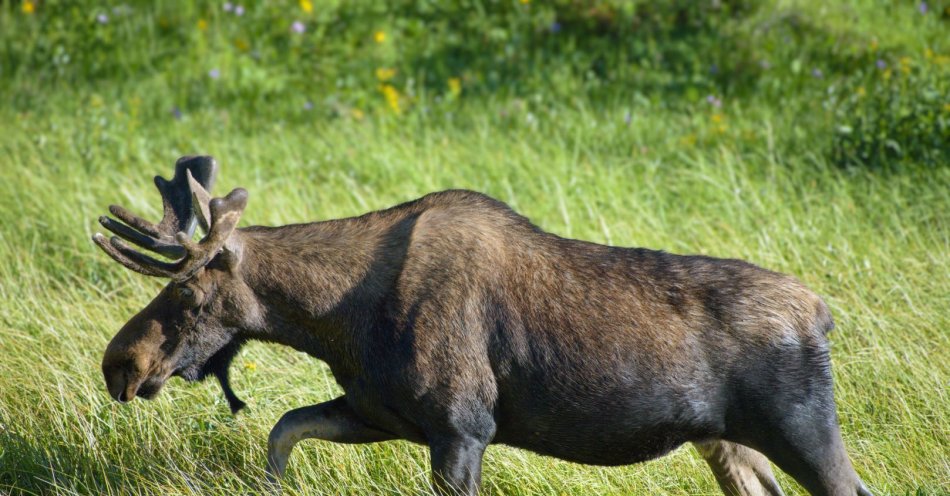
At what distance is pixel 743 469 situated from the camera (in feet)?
16.2

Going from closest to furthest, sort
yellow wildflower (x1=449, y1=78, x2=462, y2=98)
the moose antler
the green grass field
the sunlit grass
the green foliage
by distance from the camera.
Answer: the moose antler < the sunlit grass < the green grass field < the green foliage < yellow wildflower (x1=449, y1=78, x2=462, y2=98)

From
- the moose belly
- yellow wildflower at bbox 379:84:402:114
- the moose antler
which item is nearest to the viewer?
the moose antler

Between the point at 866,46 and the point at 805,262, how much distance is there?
480 cm

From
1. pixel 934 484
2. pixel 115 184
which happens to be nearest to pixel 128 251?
pixel 934 484

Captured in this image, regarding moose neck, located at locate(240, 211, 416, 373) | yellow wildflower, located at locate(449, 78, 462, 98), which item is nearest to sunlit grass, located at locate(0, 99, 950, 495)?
moose neck, located at locate(240, 211, 416, 373)

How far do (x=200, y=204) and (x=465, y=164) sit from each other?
4.97 m

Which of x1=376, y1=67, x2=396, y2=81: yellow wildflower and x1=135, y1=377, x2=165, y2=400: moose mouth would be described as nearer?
x1=135, y1=377, x2=165, y2=400: moose mouth

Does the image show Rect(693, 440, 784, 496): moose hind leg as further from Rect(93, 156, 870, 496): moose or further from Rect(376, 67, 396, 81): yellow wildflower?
Rect(376, 67, 396, 81): yellow wildflower

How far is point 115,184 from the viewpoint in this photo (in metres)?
8.88

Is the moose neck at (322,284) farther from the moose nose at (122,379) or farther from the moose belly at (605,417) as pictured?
the moose belly at (605,417)

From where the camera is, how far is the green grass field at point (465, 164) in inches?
211

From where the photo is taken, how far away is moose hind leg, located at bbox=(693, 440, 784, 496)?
4938 mm

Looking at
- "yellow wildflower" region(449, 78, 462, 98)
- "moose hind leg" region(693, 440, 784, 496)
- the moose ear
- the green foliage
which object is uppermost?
the moose ear

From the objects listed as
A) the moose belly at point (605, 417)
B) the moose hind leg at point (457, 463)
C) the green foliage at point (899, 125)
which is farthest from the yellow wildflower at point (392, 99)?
the moose hind leg at point (457, 463)
